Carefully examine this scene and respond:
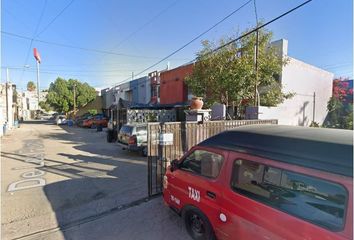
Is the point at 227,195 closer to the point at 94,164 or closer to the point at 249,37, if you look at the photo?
the point at 94,164

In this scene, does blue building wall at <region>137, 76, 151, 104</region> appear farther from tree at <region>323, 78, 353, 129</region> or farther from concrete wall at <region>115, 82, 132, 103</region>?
tree at <region>323, 78, 353, 129</region>

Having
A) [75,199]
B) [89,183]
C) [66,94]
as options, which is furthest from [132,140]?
[66,94]

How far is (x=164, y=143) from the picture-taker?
17.3 feet

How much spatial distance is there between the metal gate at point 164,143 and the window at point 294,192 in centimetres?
260

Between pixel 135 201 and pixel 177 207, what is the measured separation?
1654 mm

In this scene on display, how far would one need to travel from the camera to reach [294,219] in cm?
219

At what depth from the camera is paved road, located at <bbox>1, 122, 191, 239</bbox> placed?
12.8 ft

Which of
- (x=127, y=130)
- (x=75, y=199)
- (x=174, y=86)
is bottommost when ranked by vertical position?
(x=75, y=199)

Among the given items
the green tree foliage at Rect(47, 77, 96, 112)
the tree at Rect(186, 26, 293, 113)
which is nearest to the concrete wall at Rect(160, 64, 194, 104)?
the tree at Rect(186, 26, 293, 113)

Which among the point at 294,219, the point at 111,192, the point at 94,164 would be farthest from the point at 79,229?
the point at 94,164

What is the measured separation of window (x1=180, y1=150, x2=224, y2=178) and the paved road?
114 centimetres

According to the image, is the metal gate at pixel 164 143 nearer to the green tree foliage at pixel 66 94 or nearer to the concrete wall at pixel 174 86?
the concrete wall at pixel 174 86

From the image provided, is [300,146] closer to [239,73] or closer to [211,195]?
[211,195]

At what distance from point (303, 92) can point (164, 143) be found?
1176 centimetres
